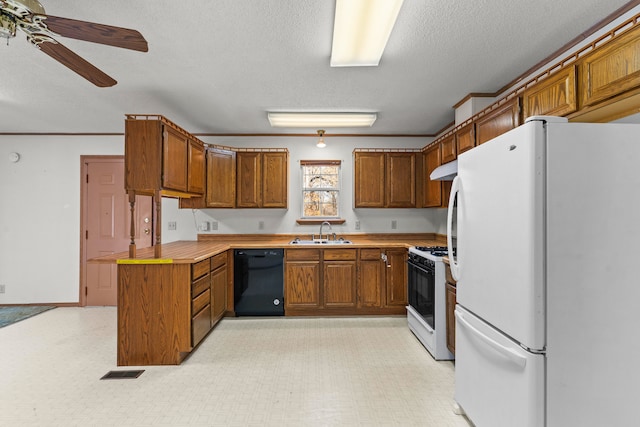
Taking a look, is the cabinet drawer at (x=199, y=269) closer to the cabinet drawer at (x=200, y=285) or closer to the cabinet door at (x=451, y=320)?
the cabinet drawer at (x=200, y=285)

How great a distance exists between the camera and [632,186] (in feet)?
4.13

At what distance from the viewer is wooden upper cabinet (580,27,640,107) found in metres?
1.40

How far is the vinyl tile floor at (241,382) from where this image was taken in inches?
77.1

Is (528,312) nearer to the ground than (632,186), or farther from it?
nearer to the ground

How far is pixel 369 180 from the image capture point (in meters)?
4.23

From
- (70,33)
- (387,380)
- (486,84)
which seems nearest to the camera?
(70,33)

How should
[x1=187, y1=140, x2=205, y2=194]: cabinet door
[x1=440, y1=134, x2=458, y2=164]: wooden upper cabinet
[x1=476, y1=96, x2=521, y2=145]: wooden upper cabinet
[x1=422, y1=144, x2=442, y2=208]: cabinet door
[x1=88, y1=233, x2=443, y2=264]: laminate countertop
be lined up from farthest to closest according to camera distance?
[x1=88, y1=233, x2=443, y2=264]: laminate countertop, [x1=422, y1=144, x2=442, y2=208]: cabinet door, [x1=187, y1=140, x2=205, y2=194]: cabinet door, [x1=440, y1=134, x2=458, y2=164]: wooden upper cabinet, [x1=476, y1=96, x2=521, y2=145]: wooden upper cabinet

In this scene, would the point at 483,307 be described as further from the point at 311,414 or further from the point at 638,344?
the point at 311,414

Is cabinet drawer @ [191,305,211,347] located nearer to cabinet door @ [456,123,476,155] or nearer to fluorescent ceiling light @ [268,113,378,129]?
fluorescent ceiling light @ [268,113,378,129]

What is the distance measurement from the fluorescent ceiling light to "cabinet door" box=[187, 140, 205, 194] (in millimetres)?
971

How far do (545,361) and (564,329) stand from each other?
0.16 metres

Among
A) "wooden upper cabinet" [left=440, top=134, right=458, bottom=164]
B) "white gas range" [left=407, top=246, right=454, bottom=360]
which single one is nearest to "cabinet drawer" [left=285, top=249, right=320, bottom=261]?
"white gas range" [left=407, top=246, right=454, bottom=360]

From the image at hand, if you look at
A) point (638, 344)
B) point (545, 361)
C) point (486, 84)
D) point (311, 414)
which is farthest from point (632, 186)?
point (311, 414)

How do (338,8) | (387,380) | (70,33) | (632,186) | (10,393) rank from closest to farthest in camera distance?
1. (632,186)
2. (70,33)
3. (338,8)
4. (10,393)
5. (387,380)
